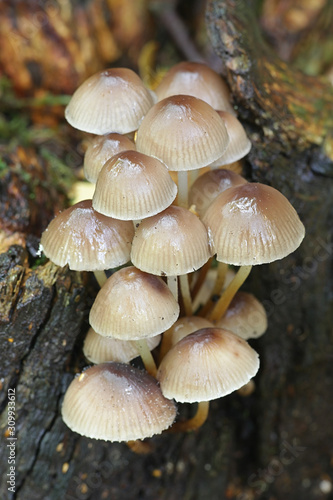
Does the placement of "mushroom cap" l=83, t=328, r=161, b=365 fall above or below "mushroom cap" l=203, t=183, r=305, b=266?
below

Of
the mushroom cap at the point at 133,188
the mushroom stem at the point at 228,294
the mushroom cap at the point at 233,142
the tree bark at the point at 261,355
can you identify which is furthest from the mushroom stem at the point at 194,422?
the mushroom cap at the point at 233,142

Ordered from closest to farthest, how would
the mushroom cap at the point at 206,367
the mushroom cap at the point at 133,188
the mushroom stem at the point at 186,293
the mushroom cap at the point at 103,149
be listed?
the mushroom cap at the point at 133,188 → the mushroom cap at the point at 206,367 → the mushroom cap at the point at 103,149 → the mushroom stem at the point at 186,293

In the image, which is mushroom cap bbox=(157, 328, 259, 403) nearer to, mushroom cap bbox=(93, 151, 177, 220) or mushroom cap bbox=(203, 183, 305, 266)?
mushroom cap bbox=(203, 183, 305, 266)

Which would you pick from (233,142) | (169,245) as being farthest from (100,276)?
(233,142)

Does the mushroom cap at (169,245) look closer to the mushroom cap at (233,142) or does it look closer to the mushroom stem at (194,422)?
the mushroom cap at (233,142)

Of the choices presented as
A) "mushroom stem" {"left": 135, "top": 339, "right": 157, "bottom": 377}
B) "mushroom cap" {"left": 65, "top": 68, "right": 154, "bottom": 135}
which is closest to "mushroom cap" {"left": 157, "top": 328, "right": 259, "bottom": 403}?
"mushroom stem" {"left": 135, "top": 339, "right": 157, "bottom": 377}

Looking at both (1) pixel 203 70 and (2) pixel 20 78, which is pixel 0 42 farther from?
(1) pixel 203 70
